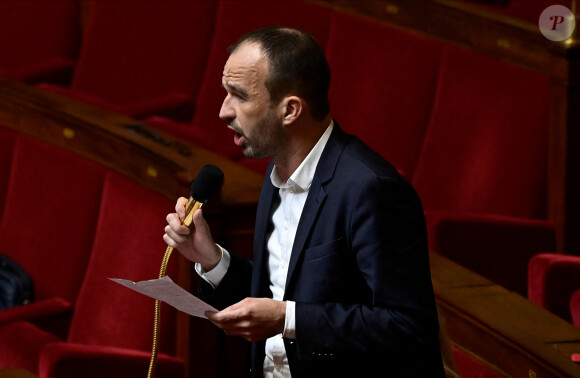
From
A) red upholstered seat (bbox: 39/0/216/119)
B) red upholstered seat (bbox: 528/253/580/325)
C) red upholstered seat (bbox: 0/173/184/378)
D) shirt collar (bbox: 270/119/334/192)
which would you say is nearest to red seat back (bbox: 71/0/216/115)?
red upholstered seat (bbox: 39/0/216/119)

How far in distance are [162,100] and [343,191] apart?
49cm

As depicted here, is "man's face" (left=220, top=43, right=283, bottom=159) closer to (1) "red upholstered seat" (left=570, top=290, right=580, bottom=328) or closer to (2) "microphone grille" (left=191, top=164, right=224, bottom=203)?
(2) "microphone grille" (left=191, top=164, right=224, bottom=203)

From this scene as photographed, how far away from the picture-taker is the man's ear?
328 mm

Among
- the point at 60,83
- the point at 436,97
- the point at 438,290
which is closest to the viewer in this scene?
the point at 438,290

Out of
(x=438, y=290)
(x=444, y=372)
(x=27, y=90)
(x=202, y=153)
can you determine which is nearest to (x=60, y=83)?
(x=27, y=90)

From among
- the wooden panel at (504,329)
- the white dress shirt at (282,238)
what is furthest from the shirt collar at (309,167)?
the wooden panel at (504,329)

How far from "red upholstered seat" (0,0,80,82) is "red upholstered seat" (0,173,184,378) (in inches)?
12.8

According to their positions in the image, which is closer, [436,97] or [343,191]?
[343,191]

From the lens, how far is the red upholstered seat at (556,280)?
523 millimetres

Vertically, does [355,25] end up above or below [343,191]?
above

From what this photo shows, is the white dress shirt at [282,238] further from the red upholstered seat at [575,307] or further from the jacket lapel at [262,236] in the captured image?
the red upholstered seat at [575,307]

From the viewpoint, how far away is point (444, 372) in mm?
322

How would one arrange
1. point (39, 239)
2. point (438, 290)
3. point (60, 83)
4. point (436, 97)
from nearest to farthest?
1. point (438, 290)
2. point (39, 239)
3. point (436, 97)
4. point (60, 83)

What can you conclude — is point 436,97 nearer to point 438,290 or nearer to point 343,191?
point 438,290
